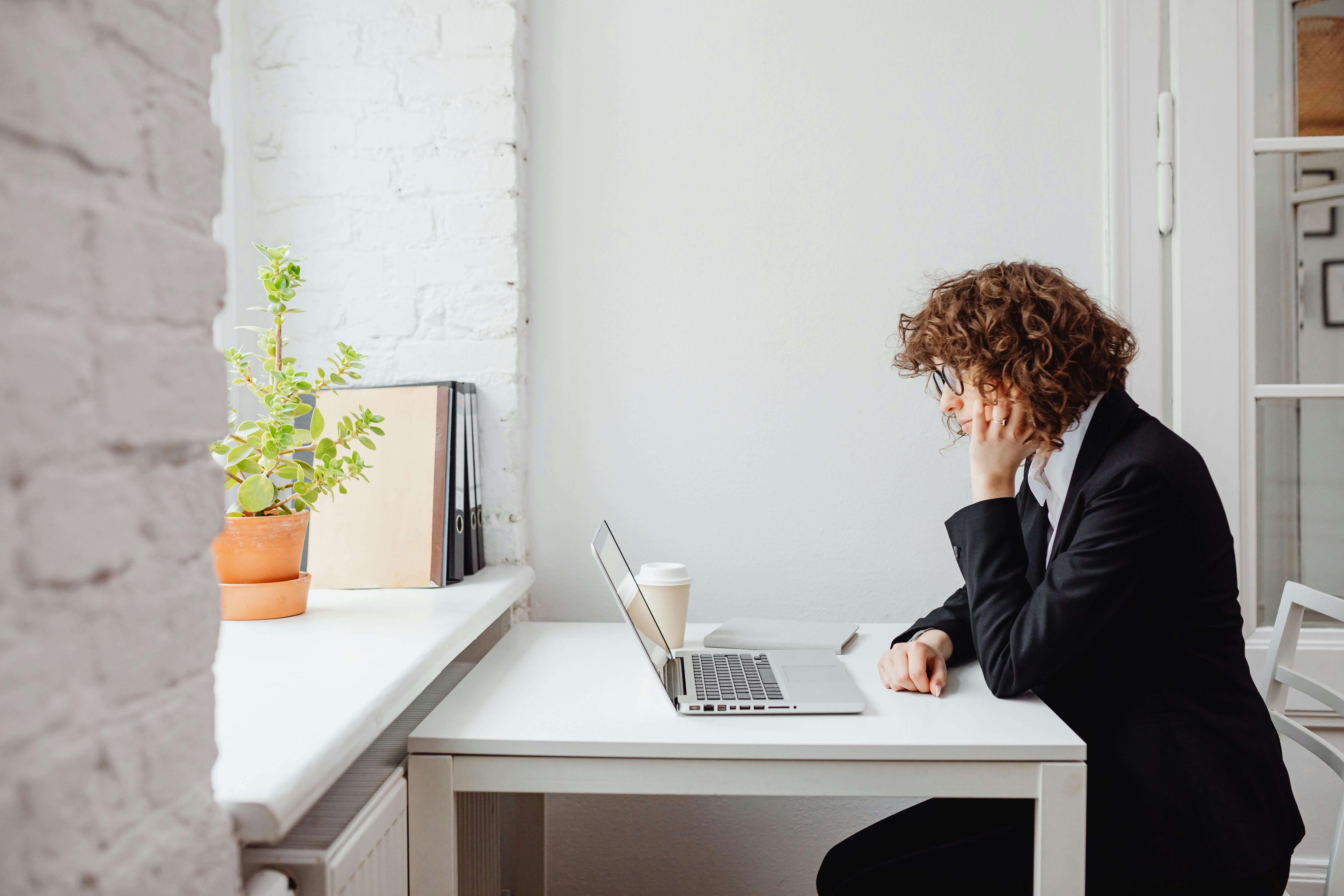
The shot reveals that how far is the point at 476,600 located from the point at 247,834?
79 centimetres

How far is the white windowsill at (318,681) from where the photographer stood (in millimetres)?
756

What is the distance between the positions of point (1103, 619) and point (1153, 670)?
0.11 m

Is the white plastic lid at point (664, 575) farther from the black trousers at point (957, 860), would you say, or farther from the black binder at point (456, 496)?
the black trousers at point (957, 860)

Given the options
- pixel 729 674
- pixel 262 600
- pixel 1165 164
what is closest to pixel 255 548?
pixel 262 600

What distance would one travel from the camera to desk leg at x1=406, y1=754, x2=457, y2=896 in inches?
42.7

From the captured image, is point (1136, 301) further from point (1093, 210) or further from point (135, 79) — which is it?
point (135, 79)

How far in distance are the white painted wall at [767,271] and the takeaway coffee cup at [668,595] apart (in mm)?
382

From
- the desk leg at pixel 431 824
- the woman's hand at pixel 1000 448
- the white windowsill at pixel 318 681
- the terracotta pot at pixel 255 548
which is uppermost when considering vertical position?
the woman's hand at pixel 1000 448

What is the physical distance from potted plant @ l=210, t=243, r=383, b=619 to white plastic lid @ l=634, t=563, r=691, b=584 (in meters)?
0.51

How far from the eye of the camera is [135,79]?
58 cm

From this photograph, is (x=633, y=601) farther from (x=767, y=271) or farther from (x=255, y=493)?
(x=767, y=271)

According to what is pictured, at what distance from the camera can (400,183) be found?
1.81 metres

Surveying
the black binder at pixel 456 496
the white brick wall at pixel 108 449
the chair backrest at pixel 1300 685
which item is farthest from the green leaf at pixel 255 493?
the chair backrest at pixel 1300 685

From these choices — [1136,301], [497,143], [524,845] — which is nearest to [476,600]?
[524,845]
